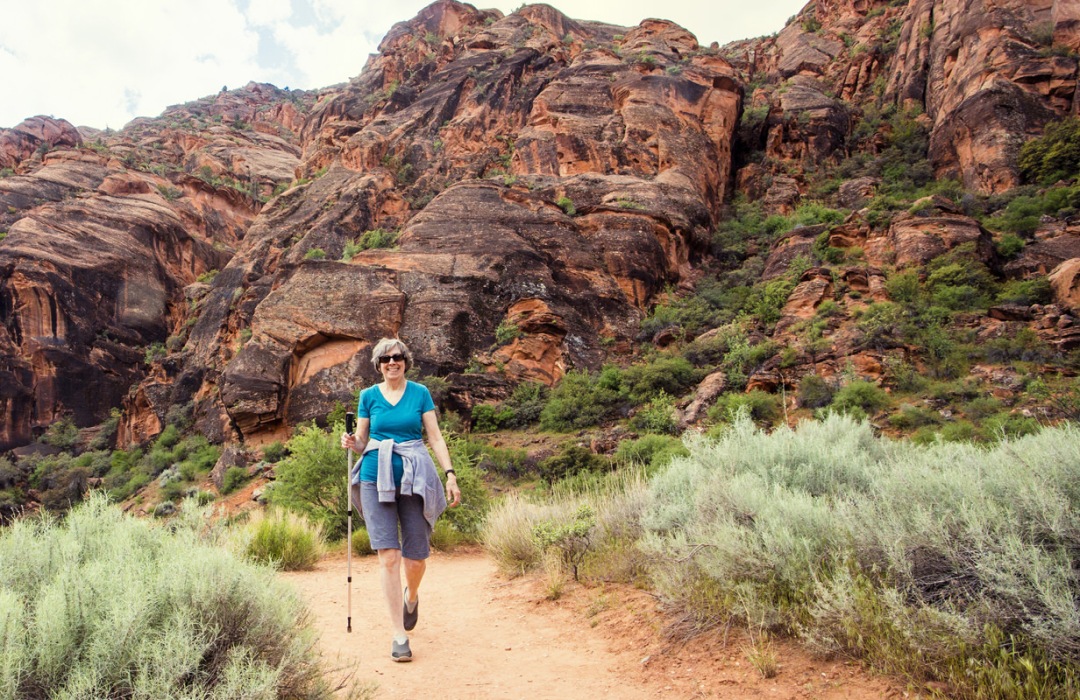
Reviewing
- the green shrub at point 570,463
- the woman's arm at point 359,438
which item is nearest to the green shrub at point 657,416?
the green shrub at point 570,463

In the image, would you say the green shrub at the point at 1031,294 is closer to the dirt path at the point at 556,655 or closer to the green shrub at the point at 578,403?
the green shrub at the point at 578,403

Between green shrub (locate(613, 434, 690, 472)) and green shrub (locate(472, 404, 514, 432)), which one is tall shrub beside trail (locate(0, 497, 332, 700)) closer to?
green shrub (locate(613, 434, 690, 472))

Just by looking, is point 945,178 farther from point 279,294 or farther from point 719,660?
point 719,660

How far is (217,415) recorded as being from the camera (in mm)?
27297

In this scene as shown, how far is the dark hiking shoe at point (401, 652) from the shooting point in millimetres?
3721

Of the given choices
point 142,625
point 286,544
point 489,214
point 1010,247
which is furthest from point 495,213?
point 142,625

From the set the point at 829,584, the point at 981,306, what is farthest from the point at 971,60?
the point at 829,584

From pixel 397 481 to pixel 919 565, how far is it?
3065mm

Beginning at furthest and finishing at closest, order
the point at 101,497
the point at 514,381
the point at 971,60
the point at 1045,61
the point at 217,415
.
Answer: the point at 971,60, the point at 1045,61, the point at 217,415, the point at 514,381, the point at 101,497

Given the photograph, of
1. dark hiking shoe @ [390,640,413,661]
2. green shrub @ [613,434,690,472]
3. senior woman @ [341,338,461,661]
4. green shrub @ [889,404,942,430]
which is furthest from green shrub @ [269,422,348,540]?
green shrub @ [889,404,942,430]

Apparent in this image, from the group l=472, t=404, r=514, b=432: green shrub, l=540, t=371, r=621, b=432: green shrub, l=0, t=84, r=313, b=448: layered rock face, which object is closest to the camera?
l=540, t=371, r=621, b=432: green shrub

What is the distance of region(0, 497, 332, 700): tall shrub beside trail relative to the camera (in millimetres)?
2010

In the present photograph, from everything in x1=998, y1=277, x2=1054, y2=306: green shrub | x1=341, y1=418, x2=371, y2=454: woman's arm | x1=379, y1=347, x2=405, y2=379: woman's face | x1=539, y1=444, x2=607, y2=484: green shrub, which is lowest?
x1=539, y1=444, x2=607, y2=484: green shrub

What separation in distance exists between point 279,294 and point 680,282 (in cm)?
1969
